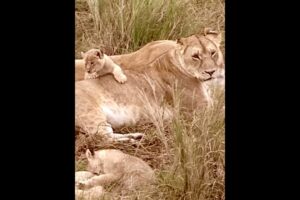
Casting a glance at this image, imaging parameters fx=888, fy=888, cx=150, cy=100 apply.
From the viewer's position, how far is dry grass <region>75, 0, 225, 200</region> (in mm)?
3662

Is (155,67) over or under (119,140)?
over

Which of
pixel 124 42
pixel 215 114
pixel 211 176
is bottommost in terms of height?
pixel 211 176

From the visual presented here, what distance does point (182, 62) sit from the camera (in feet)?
12.6

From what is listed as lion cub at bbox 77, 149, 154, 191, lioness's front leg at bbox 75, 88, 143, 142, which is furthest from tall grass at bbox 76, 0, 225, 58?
lion cub at bbox 77, 149, 154, 191

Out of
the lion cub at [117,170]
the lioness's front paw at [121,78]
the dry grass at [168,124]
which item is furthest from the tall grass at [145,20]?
the lion cub at [117,170]

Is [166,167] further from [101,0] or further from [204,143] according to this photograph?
[101,0]

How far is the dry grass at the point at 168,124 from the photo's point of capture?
366 cm

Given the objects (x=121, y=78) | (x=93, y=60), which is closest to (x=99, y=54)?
(x=93, y=60)

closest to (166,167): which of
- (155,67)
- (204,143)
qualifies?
(204,143)

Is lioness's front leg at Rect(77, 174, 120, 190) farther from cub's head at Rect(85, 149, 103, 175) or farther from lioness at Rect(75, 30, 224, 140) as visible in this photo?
lioness at Rect(75, 30, 224, 140)

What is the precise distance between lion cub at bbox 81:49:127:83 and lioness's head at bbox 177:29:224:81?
281 millimetres

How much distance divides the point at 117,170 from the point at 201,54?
2.04 ft

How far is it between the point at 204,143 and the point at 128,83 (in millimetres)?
420

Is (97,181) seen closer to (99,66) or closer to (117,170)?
(117,170)
